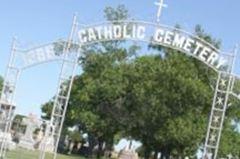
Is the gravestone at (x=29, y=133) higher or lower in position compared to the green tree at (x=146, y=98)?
lower

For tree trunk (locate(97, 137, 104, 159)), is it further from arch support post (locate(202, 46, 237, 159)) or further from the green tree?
arch support post (locate(202, 46, 237, 159))

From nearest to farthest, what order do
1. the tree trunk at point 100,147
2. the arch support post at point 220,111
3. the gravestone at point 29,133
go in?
1. the arch support post at point 220,111
2. the gravestone at point 29,133
3. the tree trunk at point 100,147

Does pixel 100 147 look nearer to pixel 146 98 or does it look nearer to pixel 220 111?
pixel 146 98

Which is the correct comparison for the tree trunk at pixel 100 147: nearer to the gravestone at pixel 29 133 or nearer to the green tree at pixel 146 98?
the green tree at pixel 146 98

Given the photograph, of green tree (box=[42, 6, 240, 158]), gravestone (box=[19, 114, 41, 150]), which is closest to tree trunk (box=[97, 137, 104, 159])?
green tree (box=[42, 6, 240, 158])

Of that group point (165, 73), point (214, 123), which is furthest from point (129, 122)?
point (214, 123)

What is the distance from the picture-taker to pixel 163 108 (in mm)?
62906

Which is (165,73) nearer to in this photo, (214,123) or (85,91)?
(85,91)

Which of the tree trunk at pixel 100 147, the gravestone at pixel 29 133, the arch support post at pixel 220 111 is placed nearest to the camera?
the arch support post at pixel 220 111

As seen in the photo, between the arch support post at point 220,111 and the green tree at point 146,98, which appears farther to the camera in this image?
the green tree at point 146,98

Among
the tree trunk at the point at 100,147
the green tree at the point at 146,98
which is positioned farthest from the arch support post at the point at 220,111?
the tree trunk at the point at 100,147

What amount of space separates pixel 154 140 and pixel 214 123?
38804 mm

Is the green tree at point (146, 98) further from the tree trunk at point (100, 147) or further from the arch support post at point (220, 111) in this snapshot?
the arch support post at point (220, 111)

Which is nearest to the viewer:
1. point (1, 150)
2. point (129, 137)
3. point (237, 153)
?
point (1, 150)
